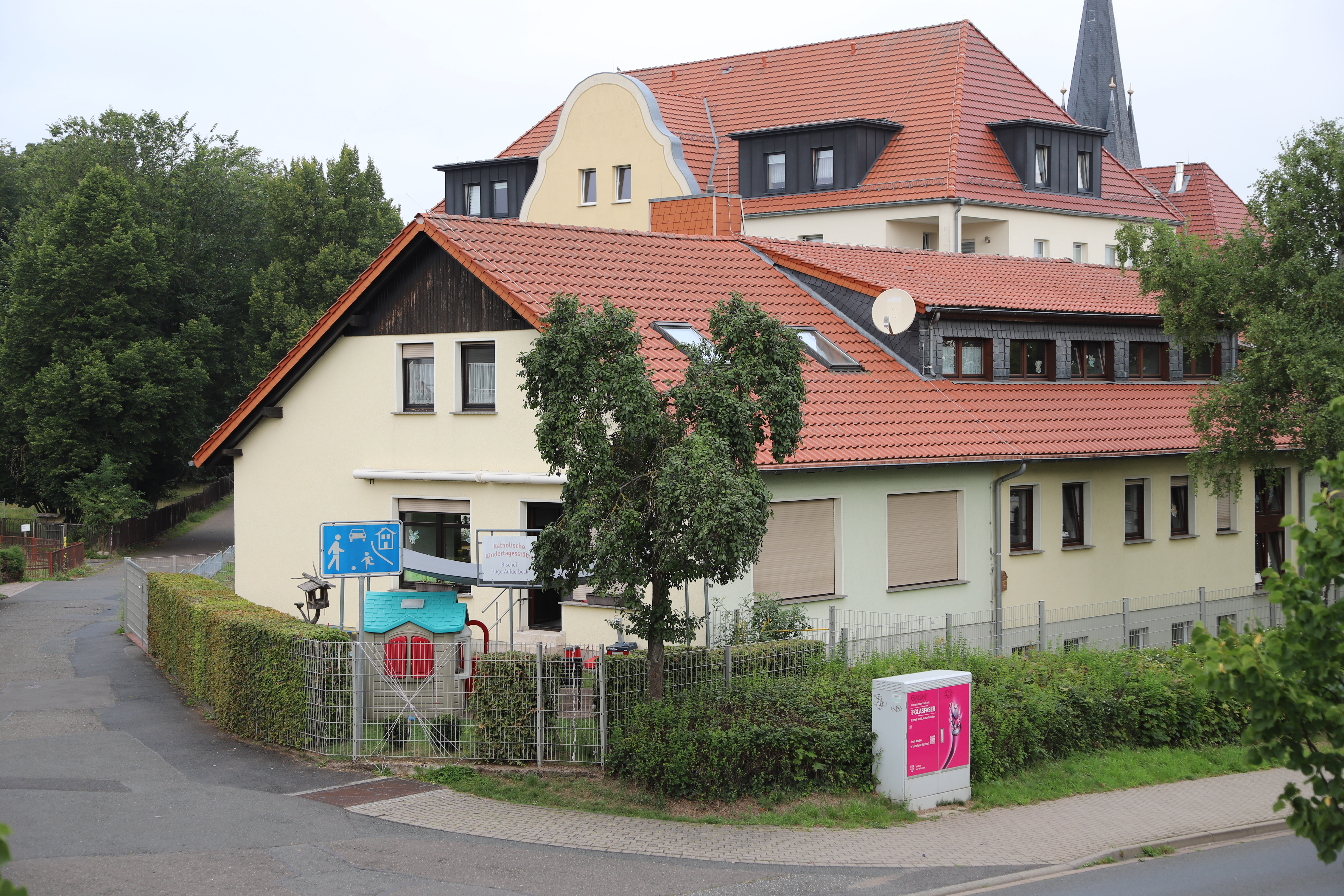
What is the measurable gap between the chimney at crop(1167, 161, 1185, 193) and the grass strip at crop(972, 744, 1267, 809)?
1678 inches

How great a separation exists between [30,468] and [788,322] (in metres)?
40.2

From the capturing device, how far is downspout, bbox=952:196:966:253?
36.5m

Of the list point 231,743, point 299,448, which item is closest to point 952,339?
point 299,448

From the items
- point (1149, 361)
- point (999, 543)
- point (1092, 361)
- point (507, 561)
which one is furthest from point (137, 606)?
point (1149, 361)

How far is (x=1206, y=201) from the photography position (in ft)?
171

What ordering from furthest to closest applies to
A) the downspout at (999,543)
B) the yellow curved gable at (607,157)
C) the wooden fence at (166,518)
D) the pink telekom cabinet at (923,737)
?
the wooden fence at (166,518) → the yellow curved gable at (607,157) → the downspout at (999,543) → the pink telekom cabinet at (923,737)

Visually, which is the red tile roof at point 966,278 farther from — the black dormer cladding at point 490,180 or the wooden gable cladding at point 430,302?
the black dormer cladding at point 490,180

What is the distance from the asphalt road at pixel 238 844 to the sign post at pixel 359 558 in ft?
2.45

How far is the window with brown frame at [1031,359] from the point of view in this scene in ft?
78.5

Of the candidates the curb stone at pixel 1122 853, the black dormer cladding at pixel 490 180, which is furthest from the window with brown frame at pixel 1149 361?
the black dormer cladding at pixel 490 180

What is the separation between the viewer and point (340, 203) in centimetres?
5738

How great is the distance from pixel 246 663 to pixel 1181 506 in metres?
17.2

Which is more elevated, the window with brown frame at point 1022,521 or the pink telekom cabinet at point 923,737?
the window with brown frame at point 1022,521

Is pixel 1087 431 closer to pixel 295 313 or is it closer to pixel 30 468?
pixel 295 313
